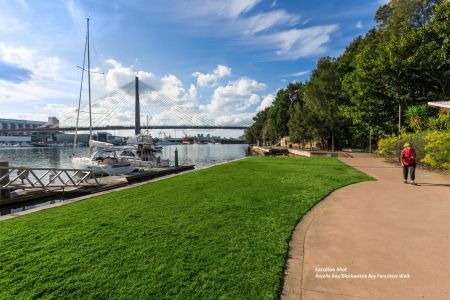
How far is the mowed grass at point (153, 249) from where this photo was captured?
11.0ft

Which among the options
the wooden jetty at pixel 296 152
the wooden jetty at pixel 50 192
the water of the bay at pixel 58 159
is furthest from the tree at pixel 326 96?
the wooden jetty at pixel 50 192

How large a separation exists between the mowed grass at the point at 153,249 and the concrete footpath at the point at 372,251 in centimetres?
37

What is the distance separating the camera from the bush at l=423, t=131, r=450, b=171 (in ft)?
38.9

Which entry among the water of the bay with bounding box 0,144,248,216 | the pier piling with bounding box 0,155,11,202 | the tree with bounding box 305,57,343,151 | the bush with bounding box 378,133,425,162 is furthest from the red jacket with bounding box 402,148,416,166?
the tree with bounding box 305,57,343,151

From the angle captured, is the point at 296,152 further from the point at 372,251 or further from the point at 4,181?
the point at 372,251

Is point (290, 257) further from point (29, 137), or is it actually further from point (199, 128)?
point (29, 137)

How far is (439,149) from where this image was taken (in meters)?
12.4

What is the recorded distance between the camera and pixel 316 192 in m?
8.88

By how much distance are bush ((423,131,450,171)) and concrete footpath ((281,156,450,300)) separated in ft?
18.3

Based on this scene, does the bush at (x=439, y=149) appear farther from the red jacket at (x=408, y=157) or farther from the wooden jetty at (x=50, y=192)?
the wooden jetty at (x=50, y=192)

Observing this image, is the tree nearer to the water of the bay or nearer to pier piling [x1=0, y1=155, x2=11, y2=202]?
the water of the bay

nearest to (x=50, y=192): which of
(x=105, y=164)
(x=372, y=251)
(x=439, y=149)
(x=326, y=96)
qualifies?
(x=105, y=164)

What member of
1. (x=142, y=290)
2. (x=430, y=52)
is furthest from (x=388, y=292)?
(x=430, y=52)

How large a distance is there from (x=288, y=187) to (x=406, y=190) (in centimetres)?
384
